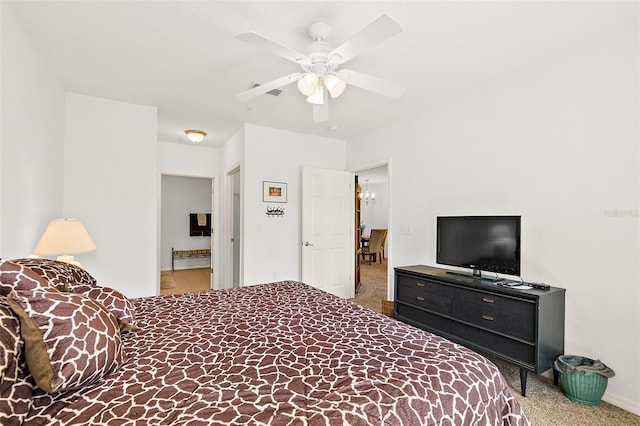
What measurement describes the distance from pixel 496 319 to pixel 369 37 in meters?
2.22

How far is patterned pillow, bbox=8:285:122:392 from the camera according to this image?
96 cm

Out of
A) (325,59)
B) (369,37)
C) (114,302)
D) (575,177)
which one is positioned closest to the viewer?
(114,302)

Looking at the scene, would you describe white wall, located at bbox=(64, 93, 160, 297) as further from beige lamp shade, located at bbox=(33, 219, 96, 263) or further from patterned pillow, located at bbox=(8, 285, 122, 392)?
patterned pillow, located at bbox=(8, 285, 122, 392)

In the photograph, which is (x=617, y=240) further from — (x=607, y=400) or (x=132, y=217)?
(x=132, y=217)

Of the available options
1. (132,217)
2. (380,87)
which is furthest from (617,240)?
(132,217)

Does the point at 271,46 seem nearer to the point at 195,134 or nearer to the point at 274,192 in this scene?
the point at 274,192

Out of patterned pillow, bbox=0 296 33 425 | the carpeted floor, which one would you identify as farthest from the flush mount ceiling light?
the carpeted floor

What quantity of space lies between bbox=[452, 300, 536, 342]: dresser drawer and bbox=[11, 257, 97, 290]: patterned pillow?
107 inches

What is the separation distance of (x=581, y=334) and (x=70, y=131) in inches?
196

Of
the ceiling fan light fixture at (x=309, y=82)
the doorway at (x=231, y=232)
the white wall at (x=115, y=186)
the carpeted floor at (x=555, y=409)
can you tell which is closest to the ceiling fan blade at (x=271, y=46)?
the ceiling fan light fixture at (x=309, y=82)

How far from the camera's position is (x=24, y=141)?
7.27 feet

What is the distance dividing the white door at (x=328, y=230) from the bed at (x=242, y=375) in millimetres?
2833

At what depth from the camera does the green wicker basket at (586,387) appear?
81.5 inches

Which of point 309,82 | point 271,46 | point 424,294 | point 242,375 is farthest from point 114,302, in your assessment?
point 424,294
